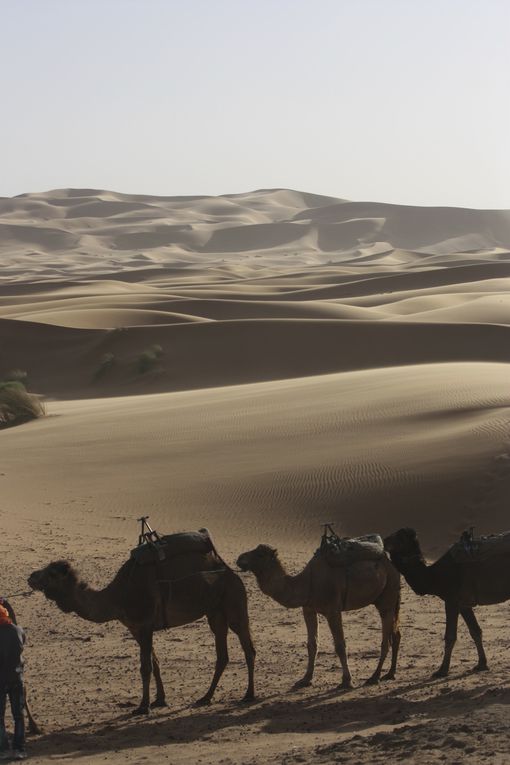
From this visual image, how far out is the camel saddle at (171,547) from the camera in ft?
30.5

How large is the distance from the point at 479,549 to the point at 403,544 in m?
0.61

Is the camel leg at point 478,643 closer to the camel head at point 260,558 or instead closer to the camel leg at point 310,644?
the camel leg at point 310,644

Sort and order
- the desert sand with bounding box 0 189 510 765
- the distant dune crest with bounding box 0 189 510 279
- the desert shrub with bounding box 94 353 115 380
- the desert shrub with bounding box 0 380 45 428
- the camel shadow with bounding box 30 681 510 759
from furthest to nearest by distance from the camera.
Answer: the distant dune crest with bounding box 0 189 510 279, the desert shrub with bounding box 94 353 115 380, the desert shrub with bounding box 0 380 45 428, the desert sand with bounding box 0 189 510 765, the camel shadow with bounding box 30 681 510 759

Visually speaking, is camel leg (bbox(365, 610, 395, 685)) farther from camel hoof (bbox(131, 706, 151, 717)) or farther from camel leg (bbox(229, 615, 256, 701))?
camel hoof (bbox(131, 706, 151, 717))

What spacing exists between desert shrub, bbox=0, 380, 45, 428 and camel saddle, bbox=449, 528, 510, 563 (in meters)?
19.3

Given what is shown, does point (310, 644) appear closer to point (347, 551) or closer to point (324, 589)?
point (324, 589)

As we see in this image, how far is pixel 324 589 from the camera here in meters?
9.48

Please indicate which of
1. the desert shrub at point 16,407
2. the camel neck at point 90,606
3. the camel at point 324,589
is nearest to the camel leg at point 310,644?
the camel at point 324,589

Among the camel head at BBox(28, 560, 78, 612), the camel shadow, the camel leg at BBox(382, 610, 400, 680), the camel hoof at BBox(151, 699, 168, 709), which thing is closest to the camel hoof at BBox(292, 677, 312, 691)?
the camel shadow

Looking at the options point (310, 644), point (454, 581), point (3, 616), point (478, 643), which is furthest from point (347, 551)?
point (3, 616)

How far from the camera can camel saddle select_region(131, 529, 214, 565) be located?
366 inches

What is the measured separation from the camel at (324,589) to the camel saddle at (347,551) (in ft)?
0.13

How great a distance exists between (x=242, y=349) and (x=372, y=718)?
31.1 m

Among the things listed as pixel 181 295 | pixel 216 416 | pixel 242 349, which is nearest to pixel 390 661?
pixel 216 416
